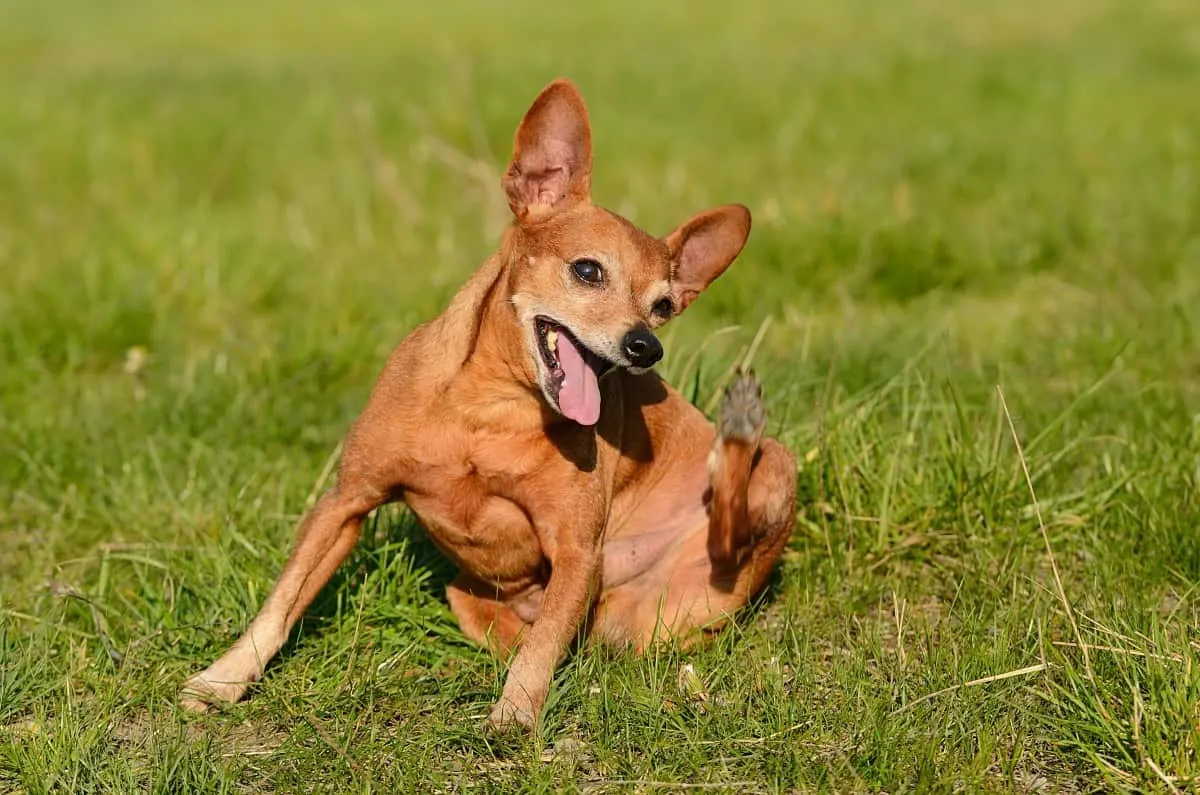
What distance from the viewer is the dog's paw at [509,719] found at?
3.37m

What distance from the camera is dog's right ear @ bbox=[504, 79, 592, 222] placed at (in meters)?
3.78

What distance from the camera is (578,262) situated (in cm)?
362

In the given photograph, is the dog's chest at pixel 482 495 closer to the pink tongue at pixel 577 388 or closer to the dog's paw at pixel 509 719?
the pink tongue at pixel 577 388

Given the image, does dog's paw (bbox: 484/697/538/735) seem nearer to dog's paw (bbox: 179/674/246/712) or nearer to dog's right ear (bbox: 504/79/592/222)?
dog's paw (bbox: 179/674/246/712)

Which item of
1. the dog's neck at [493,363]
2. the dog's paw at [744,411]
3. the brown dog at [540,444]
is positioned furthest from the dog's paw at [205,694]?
the dog's paw at [744,411]

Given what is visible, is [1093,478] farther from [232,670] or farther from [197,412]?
[197,412]

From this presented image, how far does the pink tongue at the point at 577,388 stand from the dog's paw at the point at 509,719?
0.70 meters

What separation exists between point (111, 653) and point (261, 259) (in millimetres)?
3188

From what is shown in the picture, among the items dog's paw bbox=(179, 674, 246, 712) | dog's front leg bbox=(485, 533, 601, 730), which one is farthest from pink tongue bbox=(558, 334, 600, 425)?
dog's paw bbox=(179, 674, 246, 712)

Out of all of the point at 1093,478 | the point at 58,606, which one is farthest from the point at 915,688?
the point at 58,606

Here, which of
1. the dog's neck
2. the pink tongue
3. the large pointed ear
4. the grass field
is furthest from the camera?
the large pointed ear

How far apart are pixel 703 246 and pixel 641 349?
66cm

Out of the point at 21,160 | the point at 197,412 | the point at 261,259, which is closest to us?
the point at 197,412

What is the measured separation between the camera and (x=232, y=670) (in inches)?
143
